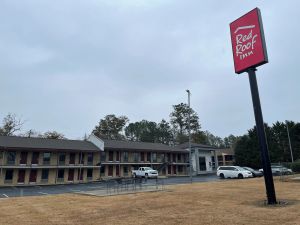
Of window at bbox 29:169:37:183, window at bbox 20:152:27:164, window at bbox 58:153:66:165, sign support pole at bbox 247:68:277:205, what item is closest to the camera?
sign support pole at bbox 247:68:277:205

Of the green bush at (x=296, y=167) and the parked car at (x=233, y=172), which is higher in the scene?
the green bush at (x=296, y=167)

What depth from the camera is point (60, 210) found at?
1284cm

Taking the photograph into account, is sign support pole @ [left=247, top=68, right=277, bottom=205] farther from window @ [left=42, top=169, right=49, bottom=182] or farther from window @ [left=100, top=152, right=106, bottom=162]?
window @ [left=100, top=152, right=106, bottom=162]

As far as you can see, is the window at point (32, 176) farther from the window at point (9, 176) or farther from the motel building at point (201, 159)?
the motel building at point (201, 159)

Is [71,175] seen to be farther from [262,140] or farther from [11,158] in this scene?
[262,140]

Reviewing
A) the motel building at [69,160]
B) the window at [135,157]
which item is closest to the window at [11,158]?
the motel building at [69,160]

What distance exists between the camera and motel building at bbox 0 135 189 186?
122ft

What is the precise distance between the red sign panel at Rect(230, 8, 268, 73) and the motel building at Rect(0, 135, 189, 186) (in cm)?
3177

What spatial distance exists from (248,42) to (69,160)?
34920mm

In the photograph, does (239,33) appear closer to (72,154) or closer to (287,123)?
(72,154)

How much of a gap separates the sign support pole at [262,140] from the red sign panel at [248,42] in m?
0.65

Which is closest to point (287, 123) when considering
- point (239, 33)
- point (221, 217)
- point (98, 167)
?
point (98, 167)

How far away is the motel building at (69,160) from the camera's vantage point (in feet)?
122

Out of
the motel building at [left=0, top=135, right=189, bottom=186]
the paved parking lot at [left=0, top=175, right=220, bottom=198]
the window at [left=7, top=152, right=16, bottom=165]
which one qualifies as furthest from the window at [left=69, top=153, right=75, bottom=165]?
the paved parking lot at [left=0, top=175, right=220, bottom=198]
